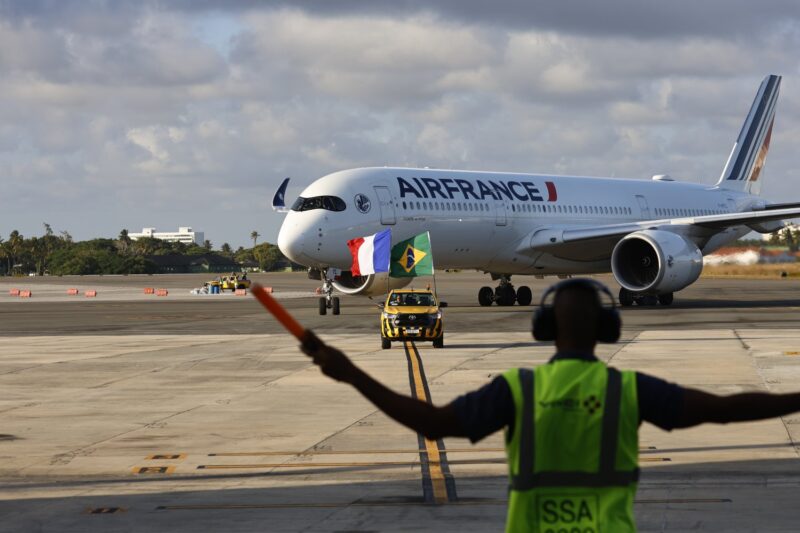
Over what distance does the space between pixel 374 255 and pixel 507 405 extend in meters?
31.2

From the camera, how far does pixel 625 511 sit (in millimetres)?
4477

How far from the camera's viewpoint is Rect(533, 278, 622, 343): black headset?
4.70 meters

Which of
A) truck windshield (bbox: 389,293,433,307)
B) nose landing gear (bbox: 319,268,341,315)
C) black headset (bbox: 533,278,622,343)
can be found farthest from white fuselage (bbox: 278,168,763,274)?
black headset (bbox: 533,278,622,343)

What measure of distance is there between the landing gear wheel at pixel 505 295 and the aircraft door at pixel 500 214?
485cm

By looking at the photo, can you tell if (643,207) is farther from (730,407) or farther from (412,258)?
(730,407)

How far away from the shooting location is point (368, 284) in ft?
135

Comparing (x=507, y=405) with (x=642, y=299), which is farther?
(x=642, y=299)

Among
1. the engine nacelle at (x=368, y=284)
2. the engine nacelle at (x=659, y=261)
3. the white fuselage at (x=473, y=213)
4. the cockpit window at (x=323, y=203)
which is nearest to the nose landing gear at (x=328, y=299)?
the engine nacelle at (x=368, y=284)

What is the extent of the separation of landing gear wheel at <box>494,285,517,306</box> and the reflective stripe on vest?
44429 mm

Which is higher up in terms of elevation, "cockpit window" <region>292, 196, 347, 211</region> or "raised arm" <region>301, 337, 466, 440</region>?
"cockpit window" <region>292, 196, 347, 211</region>

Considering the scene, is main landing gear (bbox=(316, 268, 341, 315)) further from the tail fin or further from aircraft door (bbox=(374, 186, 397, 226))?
the tail fin

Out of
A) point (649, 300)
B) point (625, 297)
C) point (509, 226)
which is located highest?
point (509, 226)

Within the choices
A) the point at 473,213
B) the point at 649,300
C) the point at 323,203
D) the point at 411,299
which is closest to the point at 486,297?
the point at 649,300

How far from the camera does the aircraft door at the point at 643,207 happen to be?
52.1m
